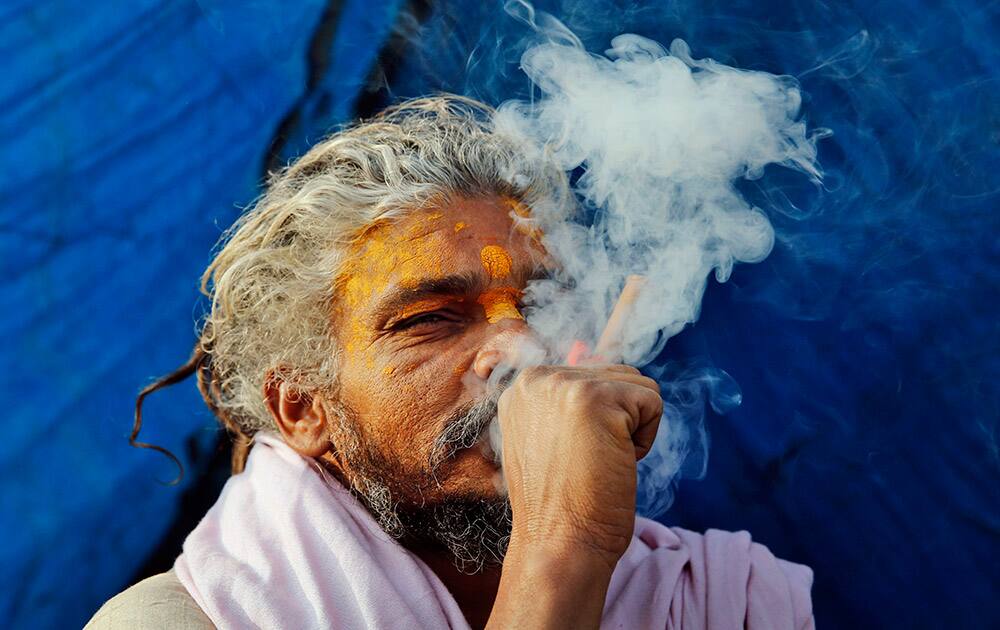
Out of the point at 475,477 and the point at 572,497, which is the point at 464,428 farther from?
the point at 572,497

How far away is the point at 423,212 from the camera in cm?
249

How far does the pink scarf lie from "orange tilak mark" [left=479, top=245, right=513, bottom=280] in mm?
716

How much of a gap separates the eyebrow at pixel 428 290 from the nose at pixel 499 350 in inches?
4.8

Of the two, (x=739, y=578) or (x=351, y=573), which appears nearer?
(x=351, y=573)

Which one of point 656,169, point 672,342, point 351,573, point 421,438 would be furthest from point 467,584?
point 656,169

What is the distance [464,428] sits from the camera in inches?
88.8

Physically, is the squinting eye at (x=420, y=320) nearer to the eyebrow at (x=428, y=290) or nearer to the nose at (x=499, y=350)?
the eyebrow at (x=428, y=290)

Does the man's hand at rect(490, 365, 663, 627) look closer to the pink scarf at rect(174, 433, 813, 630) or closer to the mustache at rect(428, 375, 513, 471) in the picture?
the mustache at rect(428, 375, 513, 471)

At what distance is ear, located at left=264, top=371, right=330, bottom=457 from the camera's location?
258 centimetres

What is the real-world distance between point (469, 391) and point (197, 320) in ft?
4.25

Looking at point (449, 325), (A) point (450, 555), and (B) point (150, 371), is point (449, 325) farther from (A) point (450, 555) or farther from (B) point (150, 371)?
(B) point (150, 371)

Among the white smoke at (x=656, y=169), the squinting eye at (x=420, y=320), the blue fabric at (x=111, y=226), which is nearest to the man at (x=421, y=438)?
the squinting eye at (x=420, y=320)

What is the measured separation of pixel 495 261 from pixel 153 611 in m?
1.18

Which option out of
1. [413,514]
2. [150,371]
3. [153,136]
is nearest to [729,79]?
[413,514]
